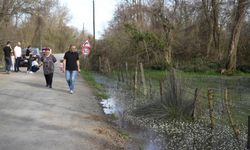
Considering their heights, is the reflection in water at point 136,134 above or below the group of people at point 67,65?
below

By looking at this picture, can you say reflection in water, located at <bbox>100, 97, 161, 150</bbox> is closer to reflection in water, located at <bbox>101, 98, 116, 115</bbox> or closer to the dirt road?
reflection in water, located at <bbox>101, 98, 116, 115</bbox>

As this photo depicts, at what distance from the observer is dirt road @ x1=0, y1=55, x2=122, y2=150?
970 centimetres

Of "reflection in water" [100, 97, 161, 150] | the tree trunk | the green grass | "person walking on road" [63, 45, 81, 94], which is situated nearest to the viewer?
"reflection in water" [100, 97, 161, 150]

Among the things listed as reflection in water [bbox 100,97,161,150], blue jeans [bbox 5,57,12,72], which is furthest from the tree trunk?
reflection in water [bbox 100,97,161,150]

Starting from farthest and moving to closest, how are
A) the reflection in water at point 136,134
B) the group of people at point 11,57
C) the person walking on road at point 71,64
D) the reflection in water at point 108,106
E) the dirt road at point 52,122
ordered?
the group of people at point 11,57
the person walking on road at point 71,64
the reflection in water at point 108,106
the reflection in water at point 136,134
the dirt road at point 52,122

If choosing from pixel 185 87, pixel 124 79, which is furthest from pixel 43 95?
pixel 124 79

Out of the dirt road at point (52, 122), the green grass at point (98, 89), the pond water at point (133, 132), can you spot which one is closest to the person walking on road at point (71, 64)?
the dirt road at point (52, 122)

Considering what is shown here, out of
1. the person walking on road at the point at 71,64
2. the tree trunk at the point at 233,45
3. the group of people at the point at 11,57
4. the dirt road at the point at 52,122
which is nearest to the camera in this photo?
the dirt road at the point at 52,122

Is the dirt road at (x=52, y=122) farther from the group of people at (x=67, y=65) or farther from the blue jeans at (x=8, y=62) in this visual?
the blue jeans at (x=8, y=62)

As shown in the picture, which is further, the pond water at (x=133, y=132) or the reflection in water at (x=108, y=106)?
the reflection in water at (x=108, y=106)

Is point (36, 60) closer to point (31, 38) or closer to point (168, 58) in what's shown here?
point (168, 58)

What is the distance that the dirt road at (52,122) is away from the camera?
31.8 ft

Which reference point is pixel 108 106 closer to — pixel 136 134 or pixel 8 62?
pixel 136 134

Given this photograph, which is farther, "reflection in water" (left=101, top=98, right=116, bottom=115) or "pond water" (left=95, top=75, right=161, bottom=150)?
"reflection in water" (left=101, top=98, right=116, bottom=115)
